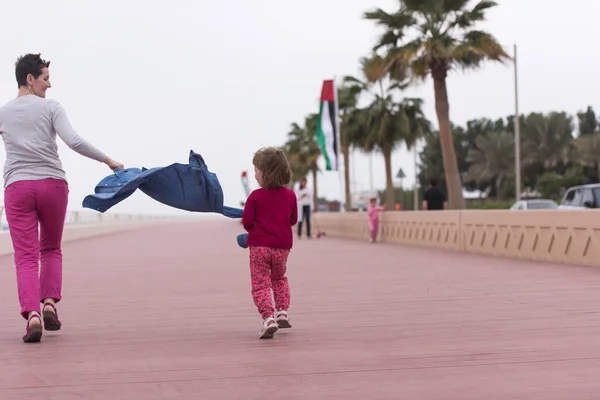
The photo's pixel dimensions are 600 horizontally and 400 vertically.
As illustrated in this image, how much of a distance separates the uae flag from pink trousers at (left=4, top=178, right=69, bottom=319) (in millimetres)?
28385

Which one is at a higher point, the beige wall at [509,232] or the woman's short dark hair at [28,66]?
the woman's short dark hair at [28,66]

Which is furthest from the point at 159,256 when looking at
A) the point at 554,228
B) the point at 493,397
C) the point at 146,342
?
the point at 493,397

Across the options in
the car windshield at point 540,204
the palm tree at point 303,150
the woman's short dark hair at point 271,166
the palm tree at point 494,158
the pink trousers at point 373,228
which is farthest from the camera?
the palm tree at point 494,158

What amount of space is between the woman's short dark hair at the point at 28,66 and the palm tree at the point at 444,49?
2168 cm

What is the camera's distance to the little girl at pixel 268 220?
635 centimetres

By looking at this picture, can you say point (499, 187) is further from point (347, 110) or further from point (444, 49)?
point (444, 49)

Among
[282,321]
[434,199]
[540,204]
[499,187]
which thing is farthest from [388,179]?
[499,187]

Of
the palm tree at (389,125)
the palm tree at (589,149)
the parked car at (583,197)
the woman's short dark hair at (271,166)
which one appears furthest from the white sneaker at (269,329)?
the palm tree at (589,149)

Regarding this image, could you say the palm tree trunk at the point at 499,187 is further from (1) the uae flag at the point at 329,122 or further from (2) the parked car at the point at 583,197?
(2) the parked car at the point at 583,197

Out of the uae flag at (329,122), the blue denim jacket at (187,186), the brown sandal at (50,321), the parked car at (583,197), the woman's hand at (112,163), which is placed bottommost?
the brown sandal at (50,321)

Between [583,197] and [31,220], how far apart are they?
18.8 m

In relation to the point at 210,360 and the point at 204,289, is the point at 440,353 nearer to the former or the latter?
the point at 210,360

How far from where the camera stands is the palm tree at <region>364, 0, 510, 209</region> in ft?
89.7

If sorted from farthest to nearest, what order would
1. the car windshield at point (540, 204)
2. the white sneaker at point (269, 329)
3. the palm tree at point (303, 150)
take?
1. the palm tree at point (303, 150)
2. the car windshield at point (540, 204)
3. the white sneaker at point (269, 329)
